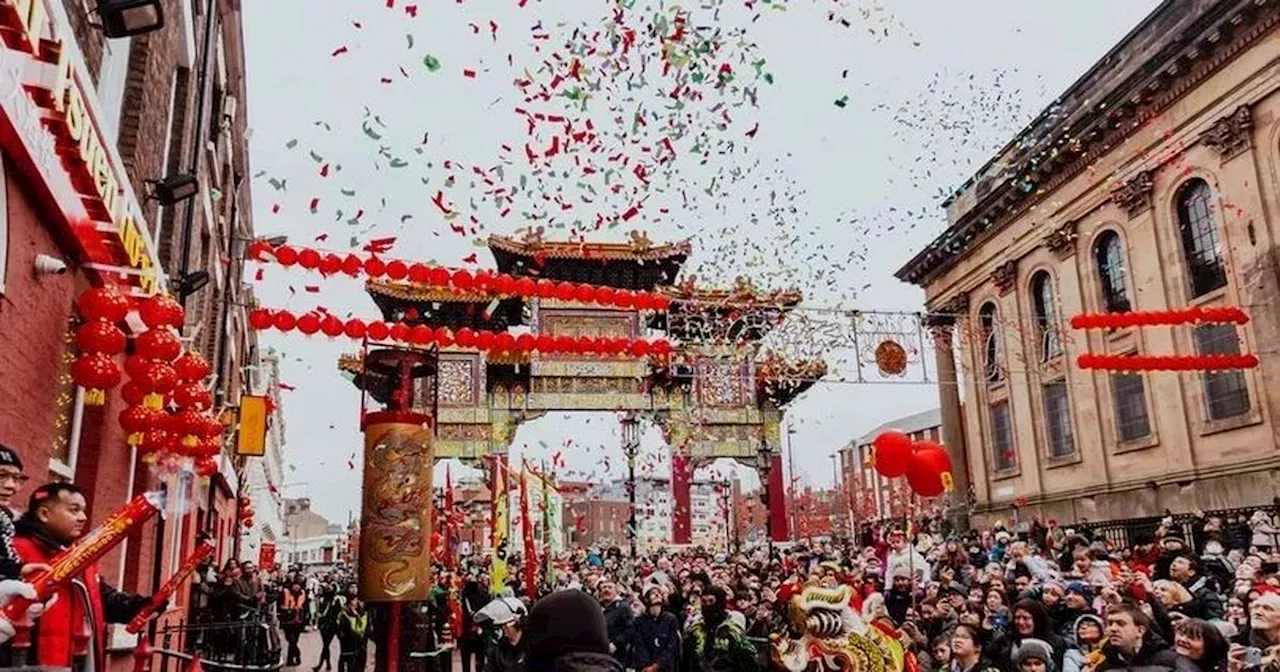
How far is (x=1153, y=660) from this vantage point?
5.14 metres

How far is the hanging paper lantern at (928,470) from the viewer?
12016mm

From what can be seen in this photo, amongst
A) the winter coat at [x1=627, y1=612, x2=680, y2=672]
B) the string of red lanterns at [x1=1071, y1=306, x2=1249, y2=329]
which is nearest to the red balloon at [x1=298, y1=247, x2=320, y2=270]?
the winter coat at [x1=627, y1=612, x2=680, y2=672]

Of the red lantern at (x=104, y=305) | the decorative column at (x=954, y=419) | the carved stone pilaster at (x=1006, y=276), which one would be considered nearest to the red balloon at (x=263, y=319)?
the red lantern at (x=104, y=305)

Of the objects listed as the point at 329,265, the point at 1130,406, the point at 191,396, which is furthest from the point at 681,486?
the point at 191,396

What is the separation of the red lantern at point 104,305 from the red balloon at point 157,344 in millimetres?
520

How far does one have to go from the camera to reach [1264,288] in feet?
57.3

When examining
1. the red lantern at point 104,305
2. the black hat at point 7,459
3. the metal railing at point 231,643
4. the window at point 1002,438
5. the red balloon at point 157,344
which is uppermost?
the window at point 1002,438

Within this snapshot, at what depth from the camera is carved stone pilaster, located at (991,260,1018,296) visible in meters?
26.4

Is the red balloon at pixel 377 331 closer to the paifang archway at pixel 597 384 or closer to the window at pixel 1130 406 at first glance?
the paifang archway at pixel 597 384

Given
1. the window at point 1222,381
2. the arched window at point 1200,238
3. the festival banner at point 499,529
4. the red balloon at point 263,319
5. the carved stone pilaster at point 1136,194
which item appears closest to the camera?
the red balloon at point 263,319

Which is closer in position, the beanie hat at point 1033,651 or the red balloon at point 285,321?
the beanie hat at point 1033,651

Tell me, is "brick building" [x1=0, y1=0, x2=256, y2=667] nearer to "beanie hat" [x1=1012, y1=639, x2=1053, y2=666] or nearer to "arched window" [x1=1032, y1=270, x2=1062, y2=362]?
"beanie hat" [x1=1012, y1=639, x2=1053, y2=666]

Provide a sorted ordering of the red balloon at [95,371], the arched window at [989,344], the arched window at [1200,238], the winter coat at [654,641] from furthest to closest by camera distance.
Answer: the arched window at [989,344], the arched window at [1200,238], the winter coat at [654,641], the red balloon at [95,371]

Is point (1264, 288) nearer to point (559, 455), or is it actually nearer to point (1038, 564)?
point (1038, 564)
